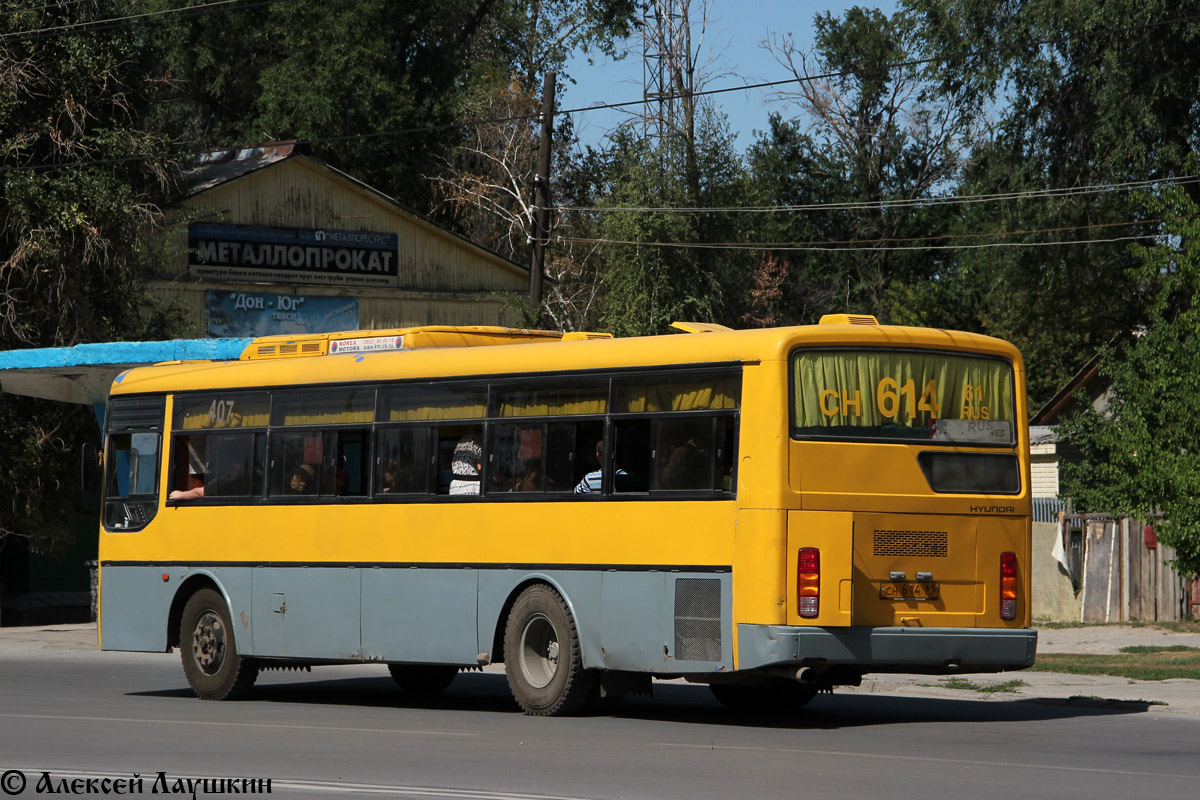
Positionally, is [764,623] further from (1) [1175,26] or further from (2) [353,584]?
(1) [1175,26]

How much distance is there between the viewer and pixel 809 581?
12578 mm

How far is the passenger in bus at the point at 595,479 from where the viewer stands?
45.0ft

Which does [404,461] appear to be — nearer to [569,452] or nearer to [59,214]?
[569,452]

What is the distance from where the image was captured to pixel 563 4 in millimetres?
59562

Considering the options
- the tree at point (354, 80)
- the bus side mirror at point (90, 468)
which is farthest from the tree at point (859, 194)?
the bus side mirror at point (90, 468)

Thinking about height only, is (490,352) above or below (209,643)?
above

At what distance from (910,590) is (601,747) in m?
2.85

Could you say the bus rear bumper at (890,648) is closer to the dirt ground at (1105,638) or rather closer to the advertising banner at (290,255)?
the dirt ground at (1105,638)

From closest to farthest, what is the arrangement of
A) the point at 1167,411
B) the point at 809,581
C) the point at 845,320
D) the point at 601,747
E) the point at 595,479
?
the point at 601,747, the point at 809,581, the point at 845,320, the point at 595,479, the point at 1167,411

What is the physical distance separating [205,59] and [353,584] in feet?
126

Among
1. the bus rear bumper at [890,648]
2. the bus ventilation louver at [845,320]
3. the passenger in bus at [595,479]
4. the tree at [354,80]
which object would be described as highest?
the tree at [354,80]

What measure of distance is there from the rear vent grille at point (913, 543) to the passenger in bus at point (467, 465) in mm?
3539

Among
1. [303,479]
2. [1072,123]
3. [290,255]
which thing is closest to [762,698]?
[303,479]

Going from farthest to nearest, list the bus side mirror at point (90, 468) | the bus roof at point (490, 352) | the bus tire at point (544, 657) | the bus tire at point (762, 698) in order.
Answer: the bus side mirror at point (90, 468)
the bus tire at point (762, 698)
the bus tire at point (544, 657)
the bus roof at point (490, 352)
